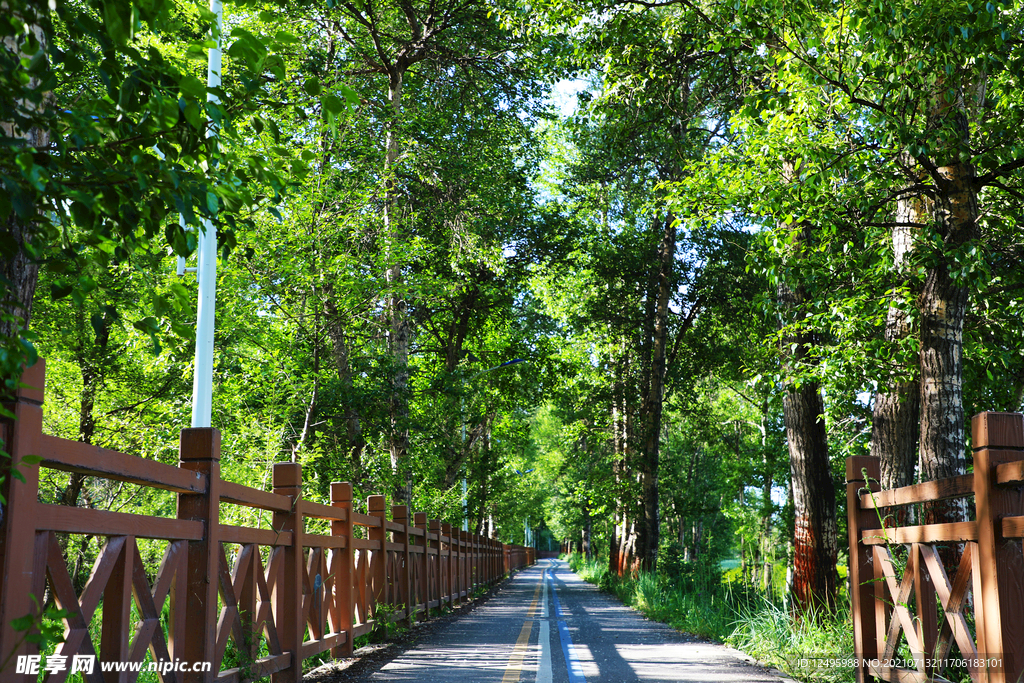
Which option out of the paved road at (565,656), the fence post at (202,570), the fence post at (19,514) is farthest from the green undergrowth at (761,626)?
the fence post at (19,514)

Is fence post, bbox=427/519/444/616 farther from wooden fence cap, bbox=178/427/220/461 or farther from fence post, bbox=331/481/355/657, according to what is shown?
wooden fence cap, bbox=178/427/220/461

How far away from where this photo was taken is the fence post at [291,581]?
7105mm

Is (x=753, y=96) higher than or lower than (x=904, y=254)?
higher

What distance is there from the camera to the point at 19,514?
11.3ft

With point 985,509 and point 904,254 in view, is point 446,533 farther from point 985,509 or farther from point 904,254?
point 985,509

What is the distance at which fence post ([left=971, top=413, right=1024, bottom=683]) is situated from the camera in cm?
462

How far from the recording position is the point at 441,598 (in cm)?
1769

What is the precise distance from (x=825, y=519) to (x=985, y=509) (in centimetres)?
817

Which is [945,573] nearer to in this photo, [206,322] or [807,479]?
[807,479]

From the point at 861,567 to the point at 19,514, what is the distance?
6.37 metres

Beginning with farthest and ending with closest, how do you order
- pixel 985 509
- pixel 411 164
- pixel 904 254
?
pixel 411 164
pixel 904 254
pixel 985 509

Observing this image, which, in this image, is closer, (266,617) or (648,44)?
(266,617)

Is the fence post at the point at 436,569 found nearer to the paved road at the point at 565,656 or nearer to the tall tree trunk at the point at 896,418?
the paved road at the point at 565,656

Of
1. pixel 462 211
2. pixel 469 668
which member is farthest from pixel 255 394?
pixel 462 211
